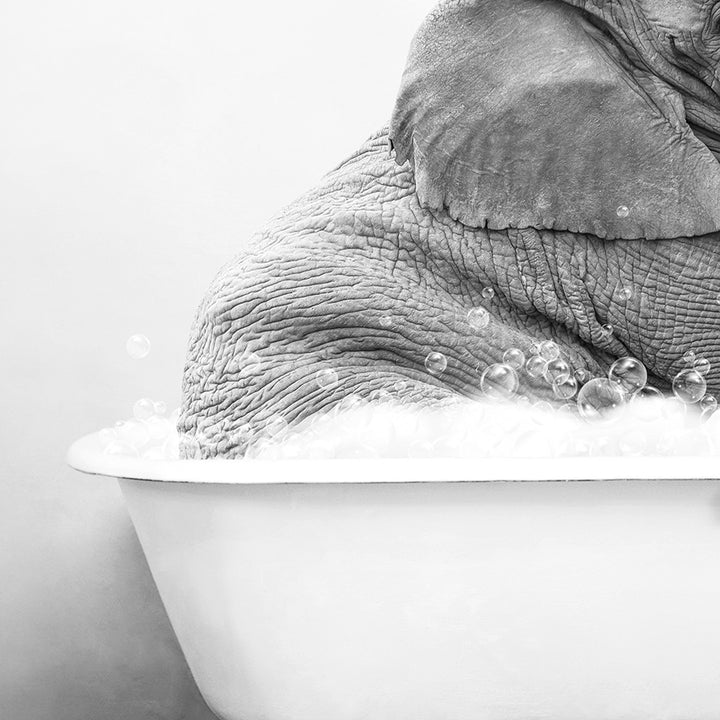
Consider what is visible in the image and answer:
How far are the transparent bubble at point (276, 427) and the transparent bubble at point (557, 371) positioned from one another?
0.28 meters

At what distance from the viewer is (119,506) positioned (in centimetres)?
182

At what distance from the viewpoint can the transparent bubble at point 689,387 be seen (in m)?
1.18

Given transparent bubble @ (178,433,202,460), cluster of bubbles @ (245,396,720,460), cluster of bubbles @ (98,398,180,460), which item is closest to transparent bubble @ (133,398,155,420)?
cluster of bubbles @ (98,398,180,460)

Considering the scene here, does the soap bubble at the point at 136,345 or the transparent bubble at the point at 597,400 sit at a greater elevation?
the soap bubble at the point at 136,345

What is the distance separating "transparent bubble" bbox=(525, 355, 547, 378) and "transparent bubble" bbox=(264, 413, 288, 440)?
0.89 feet

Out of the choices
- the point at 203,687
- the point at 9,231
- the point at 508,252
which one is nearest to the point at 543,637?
the point at 203,687

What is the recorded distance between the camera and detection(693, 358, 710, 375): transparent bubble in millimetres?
1256

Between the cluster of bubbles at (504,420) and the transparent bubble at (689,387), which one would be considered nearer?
the cluster of bubbles at (504,420)

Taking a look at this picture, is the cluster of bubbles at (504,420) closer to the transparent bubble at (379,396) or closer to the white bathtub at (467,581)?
the transparent bubble at (379,396)

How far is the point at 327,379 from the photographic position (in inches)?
46.3

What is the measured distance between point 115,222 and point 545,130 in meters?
0.88

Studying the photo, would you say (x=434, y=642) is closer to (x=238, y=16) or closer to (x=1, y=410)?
(x=1, y=410)

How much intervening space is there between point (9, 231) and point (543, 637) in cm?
119

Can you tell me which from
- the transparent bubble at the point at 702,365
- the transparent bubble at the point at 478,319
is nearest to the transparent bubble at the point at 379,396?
the transparent bubble at the point at 478,319
